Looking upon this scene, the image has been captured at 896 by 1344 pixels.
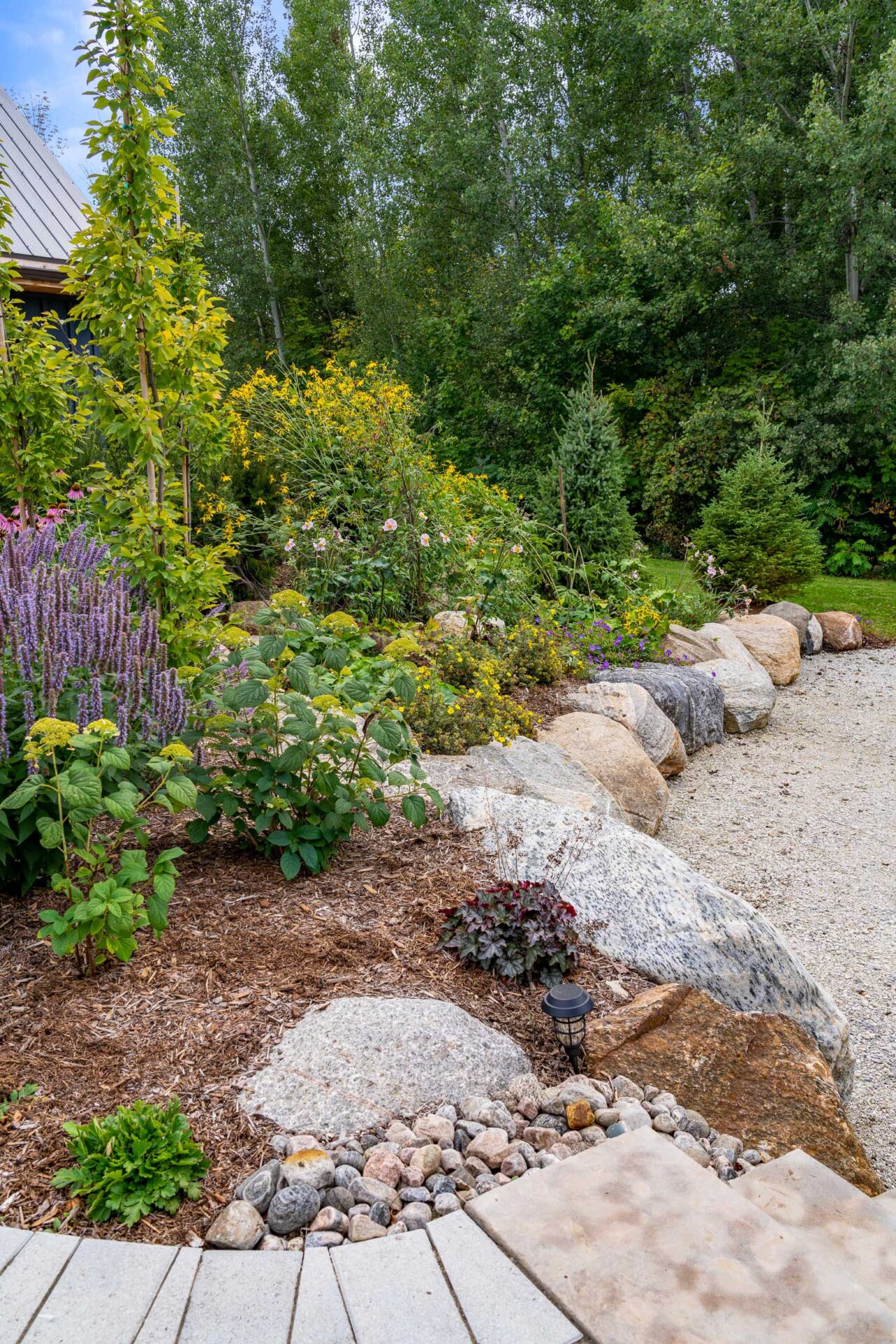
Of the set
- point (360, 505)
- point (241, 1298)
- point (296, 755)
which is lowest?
point (241, 1298)

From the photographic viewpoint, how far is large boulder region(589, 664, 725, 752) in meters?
6.22

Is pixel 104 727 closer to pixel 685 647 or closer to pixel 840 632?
pixel 685 647

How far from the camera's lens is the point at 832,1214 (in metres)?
1.75

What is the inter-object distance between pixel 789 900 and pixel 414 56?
17.9 meters

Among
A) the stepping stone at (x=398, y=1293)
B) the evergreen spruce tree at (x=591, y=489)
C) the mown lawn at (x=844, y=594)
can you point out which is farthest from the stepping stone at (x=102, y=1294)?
the mown lawn at (x=844, y=594)

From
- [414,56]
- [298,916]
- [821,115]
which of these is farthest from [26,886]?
[414,56]

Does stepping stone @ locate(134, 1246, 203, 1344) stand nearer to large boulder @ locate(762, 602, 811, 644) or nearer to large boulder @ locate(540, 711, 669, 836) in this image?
large boulder @ locate(540, 711, 669, 836)

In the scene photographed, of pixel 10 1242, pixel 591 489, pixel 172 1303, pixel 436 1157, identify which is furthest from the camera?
pixel 591 489

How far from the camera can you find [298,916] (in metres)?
2.66

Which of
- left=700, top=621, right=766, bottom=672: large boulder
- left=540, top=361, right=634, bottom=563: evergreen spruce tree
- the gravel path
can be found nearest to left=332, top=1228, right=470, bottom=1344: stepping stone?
the gravel path

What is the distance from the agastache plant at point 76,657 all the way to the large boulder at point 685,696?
13.0 feet

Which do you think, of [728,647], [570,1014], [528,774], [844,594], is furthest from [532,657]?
[844,594]

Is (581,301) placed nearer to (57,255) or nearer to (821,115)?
(821,115)

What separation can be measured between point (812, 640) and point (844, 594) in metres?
2.52
